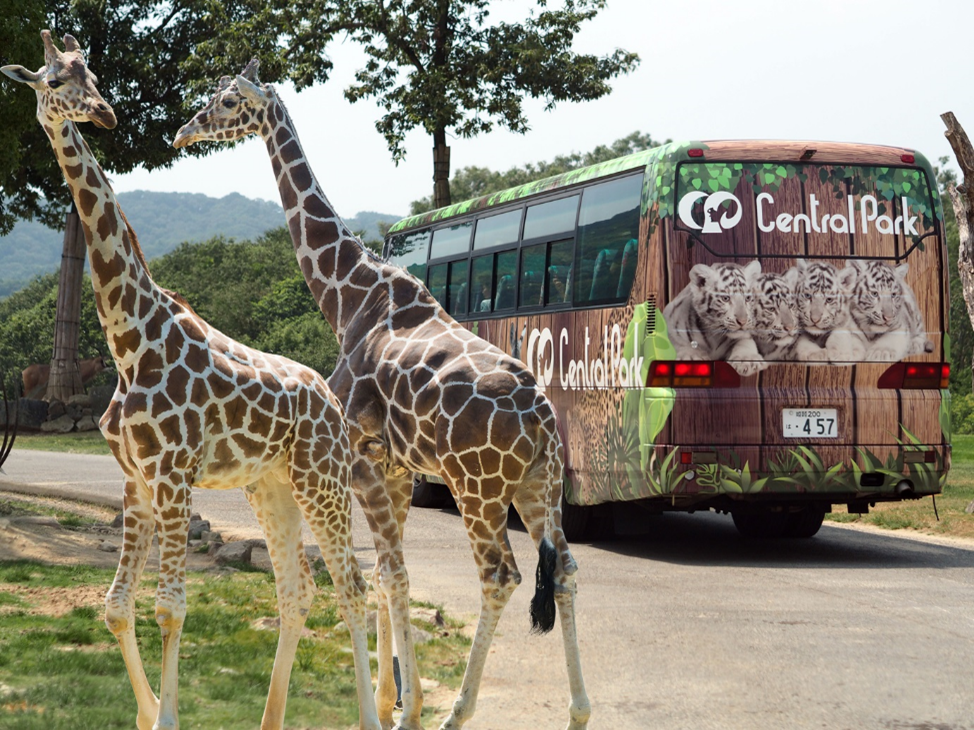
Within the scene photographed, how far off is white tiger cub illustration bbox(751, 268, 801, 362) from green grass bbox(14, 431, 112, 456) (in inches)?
616

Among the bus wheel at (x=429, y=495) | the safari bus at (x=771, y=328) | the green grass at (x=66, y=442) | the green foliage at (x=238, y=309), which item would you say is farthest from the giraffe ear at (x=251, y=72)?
the green foliage at (x=238, y=309)

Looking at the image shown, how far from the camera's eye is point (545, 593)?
5195 millimetres

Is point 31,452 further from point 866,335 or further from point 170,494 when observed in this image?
point 170,494

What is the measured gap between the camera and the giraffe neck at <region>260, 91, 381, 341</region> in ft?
20.6

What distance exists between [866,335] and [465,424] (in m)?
5.85

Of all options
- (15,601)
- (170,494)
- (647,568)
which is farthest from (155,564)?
(170,494)

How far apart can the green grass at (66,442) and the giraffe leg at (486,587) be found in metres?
18.6

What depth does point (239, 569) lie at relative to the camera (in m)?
9.23

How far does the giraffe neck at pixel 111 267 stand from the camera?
4539 millimetres

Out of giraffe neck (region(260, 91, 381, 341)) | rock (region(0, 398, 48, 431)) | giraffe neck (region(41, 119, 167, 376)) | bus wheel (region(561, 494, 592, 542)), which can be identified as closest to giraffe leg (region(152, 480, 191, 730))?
giraffe neck (region(41, 119, 167, 376))

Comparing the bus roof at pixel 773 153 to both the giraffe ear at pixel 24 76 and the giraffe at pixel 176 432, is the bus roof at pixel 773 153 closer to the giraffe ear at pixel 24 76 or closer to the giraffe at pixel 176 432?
the giraffe at pixel 176 432

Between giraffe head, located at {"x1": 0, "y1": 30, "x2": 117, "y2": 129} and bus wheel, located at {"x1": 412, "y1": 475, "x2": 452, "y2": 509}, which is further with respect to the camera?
bus wheel, located at {"x1": 412, "y1": 475, "x2": 452, "y2": 509}

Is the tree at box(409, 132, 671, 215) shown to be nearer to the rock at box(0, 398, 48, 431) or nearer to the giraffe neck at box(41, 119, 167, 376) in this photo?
the rock at box(0, 398, 48, 431)

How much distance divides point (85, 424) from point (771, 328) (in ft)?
72.1
